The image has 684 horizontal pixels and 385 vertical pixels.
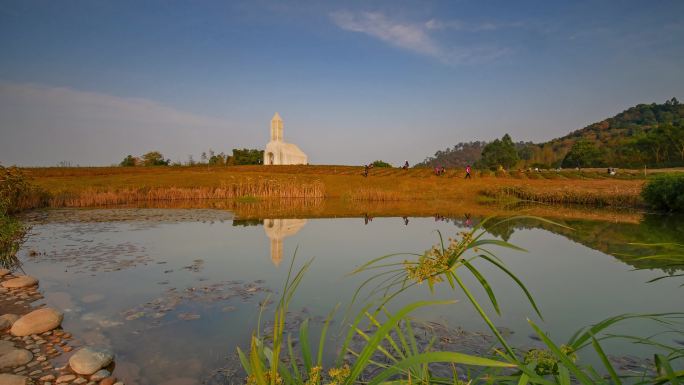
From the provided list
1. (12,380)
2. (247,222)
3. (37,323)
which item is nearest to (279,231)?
(247,222)

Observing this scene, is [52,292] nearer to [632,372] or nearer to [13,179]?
[632,372]

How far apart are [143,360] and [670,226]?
2281cm

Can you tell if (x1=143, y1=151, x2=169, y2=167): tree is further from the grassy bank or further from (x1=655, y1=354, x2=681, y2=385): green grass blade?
(x1=655, y1=354, x2=681, y2=385): green grass blade

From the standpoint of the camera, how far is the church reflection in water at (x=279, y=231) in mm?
12865

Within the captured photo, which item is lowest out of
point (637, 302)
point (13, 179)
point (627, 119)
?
point (637, 302)

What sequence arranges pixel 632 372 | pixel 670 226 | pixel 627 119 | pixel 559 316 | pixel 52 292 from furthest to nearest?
pixel 627 119 → pixel 670 226 → pixel 52 292 → pixel 559 316 → pixel 632 372

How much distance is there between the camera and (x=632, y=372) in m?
5.02

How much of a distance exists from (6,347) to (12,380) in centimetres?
137

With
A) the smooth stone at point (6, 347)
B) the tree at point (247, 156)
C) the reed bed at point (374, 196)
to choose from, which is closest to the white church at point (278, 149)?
the tree at point (247, 156)

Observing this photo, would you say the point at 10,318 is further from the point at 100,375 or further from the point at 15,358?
the point at 100,375

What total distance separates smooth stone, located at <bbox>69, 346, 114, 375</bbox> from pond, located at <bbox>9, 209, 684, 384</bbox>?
0.21 metres

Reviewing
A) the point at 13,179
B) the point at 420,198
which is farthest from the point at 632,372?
the point at 420,198

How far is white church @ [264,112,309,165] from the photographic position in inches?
2987

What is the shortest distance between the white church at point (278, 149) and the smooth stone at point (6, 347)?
7073cm
